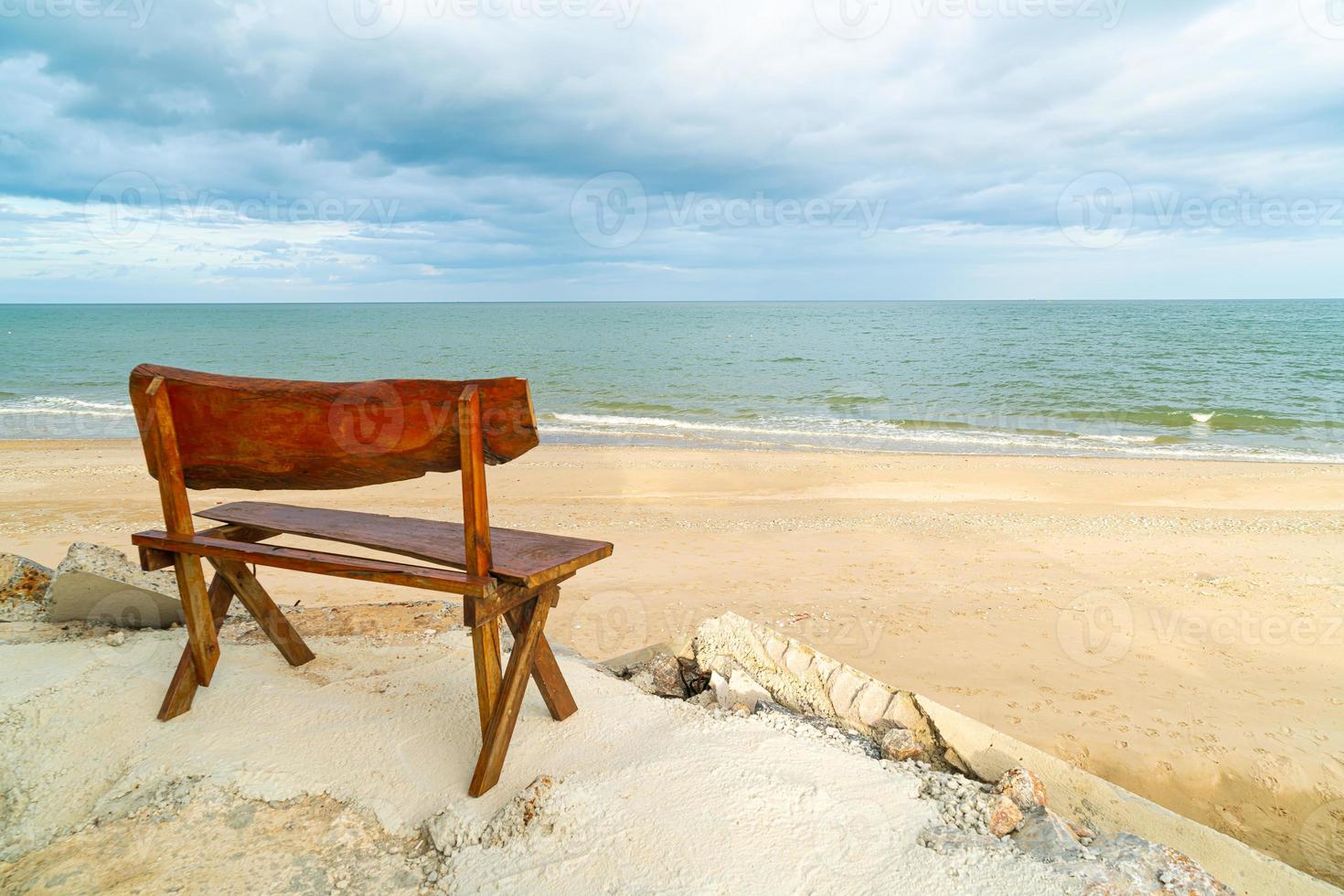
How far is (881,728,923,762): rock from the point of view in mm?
3172

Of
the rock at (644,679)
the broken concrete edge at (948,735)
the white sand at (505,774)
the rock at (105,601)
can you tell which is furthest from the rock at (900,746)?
the rock at (105,601)

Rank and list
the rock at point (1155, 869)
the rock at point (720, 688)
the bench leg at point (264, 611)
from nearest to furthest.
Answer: the rock at point (1155, 869) < the bench leg at point (264, 611) < the rock at point (720, 688)

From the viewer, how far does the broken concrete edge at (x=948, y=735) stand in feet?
9.23

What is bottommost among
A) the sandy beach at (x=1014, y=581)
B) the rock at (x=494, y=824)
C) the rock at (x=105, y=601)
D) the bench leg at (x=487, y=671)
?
the sandy beach at (x=1014, y=581)

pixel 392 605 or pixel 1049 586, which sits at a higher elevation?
pixel 392 605

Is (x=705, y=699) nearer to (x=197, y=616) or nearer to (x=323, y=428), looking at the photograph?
(x=323, y=428)

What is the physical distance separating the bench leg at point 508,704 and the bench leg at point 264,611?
57.3 inches

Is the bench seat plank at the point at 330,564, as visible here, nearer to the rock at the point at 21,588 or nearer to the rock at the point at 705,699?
the rock at the point at 705,699

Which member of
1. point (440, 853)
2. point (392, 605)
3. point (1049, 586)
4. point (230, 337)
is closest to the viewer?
point (440, 853)

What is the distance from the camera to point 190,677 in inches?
124

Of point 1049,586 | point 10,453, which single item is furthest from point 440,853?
point 10,453

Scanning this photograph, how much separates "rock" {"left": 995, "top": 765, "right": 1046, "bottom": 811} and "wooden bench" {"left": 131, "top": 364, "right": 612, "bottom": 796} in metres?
1.71

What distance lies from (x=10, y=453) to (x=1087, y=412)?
25.3 m

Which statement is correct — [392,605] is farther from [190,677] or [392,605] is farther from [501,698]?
[501,698]
